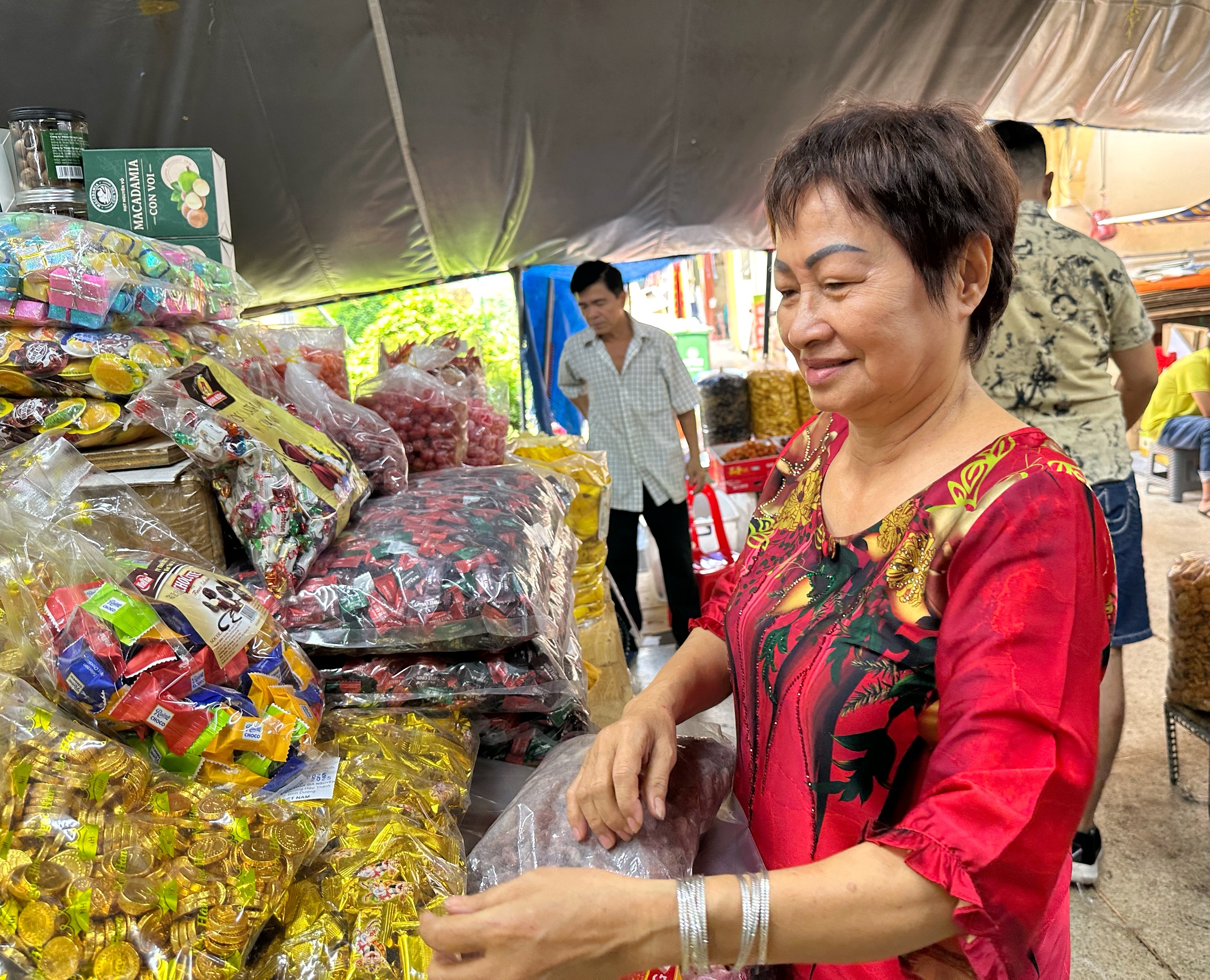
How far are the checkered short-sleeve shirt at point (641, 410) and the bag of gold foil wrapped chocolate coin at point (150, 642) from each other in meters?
3.04

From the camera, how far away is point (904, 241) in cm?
77

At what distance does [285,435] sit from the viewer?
112 cm

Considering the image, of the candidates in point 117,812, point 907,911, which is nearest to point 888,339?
point 907,911

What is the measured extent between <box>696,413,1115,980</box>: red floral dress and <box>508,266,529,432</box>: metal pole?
3381 mm

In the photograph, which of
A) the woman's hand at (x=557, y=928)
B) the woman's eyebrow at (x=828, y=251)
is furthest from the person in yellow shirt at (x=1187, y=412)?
the woman's hand at (x=557, y=928)

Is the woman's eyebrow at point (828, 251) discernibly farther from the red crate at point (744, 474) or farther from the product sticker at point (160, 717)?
the red crate at point (744, 474)

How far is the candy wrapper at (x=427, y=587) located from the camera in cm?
104

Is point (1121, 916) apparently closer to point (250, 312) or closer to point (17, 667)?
point (17, 667)

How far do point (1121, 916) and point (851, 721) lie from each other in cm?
180

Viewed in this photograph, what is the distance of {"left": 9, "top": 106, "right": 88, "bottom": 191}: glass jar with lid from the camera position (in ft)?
4.63

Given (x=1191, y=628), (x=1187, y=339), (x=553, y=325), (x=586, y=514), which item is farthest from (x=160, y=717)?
(x=1187, y=339)

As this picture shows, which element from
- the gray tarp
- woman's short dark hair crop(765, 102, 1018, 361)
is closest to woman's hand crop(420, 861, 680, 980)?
woman's short dark hair crop(765, 102, 1018, 361)

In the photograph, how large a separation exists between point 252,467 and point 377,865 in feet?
1.75

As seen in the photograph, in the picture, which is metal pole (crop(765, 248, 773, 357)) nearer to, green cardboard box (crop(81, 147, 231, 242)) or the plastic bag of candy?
green cardboard box (crop(81, 147, 231, 242))
